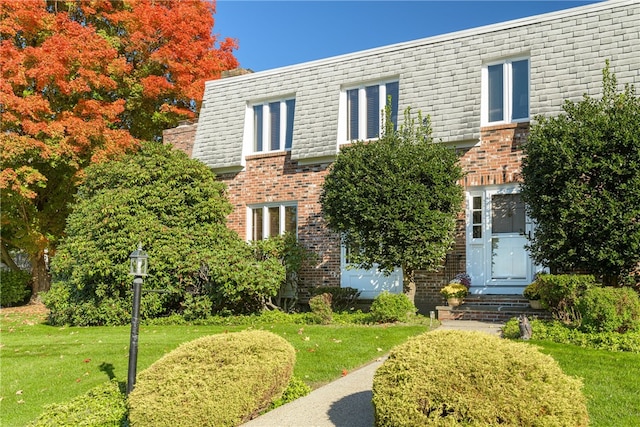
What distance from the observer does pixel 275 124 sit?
15945mm

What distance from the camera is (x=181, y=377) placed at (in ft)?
18.0

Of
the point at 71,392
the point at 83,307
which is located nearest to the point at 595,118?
the point at 71,392

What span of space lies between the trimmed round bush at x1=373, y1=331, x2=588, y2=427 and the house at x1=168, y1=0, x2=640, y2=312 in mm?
7562

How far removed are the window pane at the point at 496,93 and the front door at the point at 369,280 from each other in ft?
13.6

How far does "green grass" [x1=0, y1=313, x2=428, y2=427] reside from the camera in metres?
7.31

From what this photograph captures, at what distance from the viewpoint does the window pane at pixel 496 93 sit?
12688 mm

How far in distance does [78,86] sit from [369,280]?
10032mm

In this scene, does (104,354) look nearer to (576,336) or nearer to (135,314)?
(135,314)

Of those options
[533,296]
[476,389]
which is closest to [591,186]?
[533,296]

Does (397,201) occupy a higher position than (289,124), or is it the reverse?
(289,124)

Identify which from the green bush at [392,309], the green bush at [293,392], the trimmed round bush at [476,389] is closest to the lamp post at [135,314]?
the green bush at [293,392]

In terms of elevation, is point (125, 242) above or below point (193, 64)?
below

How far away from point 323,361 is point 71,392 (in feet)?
10.7

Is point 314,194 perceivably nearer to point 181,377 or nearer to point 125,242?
point 125,242
